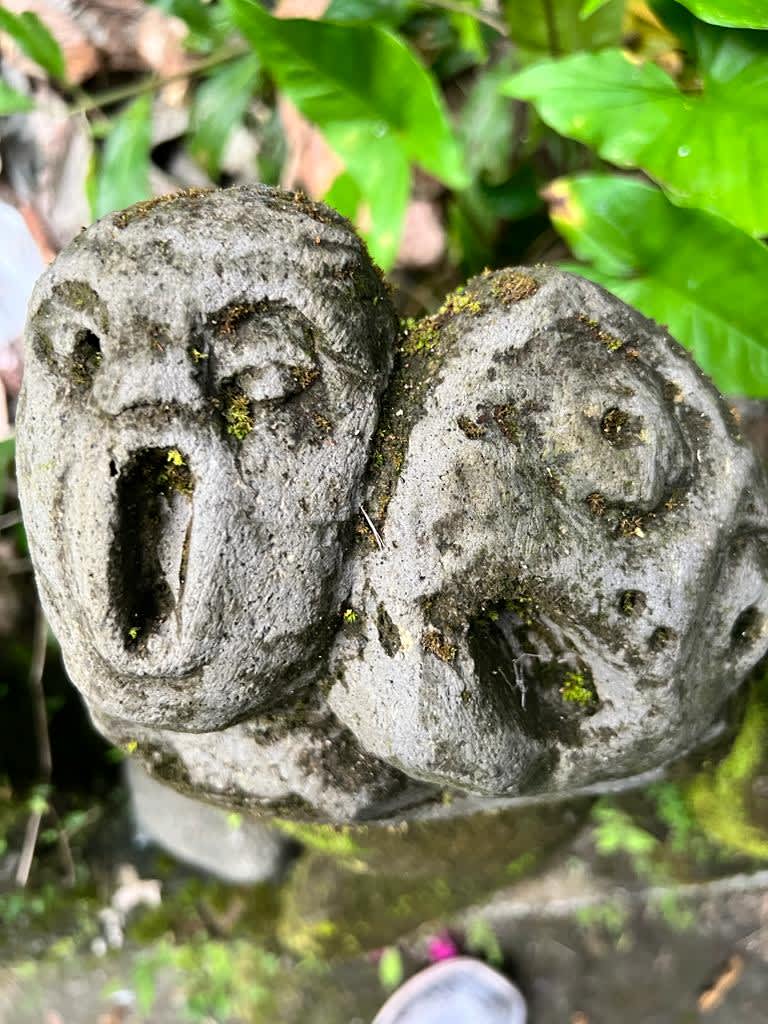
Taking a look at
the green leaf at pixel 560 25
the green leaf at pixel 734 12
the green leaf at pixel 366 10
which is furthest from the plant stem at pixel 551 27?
the green leaf at pixel 734 12

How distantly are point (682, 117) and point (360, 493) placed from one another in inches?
28.4

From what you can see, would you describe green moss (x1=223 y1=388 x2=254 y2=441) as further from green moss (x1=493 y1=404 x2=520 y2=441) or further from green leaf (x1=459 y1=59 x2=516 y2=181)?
green leaf (x1=459 y1=59 x2=516 y2=181)

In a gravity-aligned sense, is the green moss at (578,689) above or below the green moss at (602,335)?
below

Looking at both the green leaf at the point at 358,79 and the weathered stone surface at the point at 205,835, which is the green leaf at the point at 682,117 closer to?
the green leaf at the point at 358,79

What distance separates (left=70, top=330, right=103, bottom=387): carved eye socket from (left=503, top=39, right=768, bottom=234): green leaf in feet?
2.43

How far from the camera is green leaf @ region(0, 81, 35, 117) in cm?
156

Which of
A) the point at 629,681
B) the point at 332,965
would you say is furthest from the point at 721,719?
the point at 332,965

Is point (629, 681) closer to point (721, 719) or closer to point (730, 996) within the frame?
point (721, 719)

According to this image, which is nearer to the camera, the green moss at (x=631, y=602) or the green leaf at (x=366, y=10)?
the green moss at (x=631, y=602)

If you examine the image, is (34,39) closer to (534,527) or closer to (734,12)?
(734,12)

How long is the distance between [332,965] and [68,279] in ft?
6.13

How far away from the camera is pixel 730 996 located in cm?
188

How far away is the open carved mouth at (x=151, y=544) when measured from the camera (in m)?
0.70

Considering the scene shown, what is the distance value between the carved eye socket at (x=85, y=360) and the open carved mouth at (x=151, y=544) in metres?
0.10
